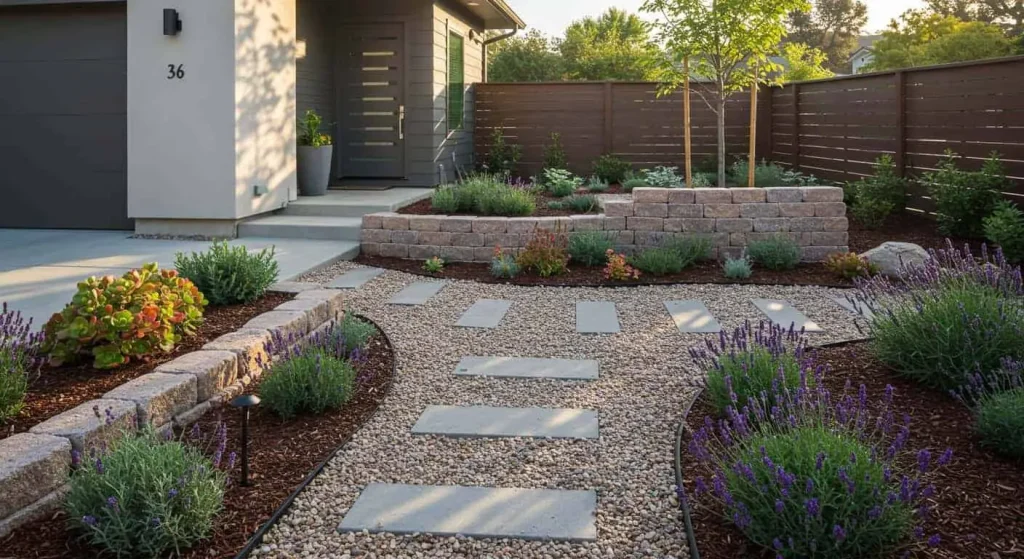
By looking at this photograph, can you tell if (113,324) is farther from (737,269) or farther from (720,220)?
(720,220)

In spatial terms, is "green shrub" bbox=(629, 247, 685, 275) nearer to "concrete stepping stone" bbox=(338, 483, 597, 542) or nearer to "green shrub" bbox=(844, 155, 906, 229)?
"green shrub" bbox=(844, 155, 906, 229)

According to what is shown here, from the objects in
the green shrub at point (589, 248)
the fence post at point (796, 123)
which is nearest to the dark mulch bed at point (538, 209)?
the green shrub at point (589, 248)

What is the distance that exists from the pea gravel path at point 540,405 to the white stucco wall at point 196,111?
2.60 meters

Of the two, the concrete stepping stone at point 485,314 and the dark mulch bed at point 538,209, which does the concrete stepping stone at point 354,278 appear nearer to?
the concrete stepping stone at point 485,314

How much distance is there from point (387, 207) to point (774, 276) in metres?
4.08

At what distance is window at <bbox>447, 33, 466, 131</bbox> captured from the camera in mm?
13219

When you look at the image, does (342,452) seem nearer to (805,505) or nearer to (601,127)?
(805,505)

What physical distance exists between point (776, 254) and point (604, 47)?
84.8 feet

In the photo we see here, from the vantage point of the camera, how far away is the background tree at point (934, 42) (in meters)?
26.5

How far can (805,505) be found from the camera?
2.46m

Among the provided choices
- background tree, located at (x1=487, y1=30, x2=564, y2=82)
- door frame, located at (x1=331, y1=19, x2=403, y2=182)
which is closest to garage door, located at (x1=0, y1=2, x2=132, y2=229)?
door frame, located at (x1=331, y1=19, x2=403, y2=182)

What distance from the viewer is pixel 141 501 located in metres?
2.71

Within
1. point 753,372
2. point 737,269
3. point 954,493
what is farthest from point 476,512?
point 737,269

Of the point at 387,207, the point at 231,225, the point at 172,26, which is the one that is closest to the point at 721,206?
the point at 387,207
